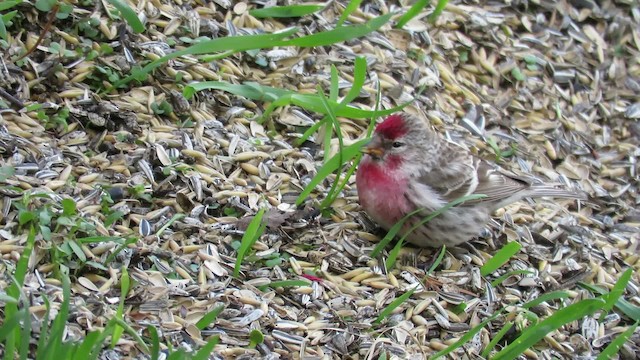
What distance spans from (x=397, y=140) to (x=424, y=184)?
0.82 feet

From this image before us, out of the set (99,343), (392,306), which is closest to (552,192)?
(392,306)

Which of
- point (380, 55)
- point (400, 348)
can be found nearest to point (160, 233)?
point (400, 348)

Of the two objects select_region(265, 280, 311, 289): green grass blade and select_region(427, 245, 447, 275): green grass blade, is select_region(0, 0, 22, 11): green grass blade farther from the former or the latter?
select_region(427, 245, 447, 275): green grass blade

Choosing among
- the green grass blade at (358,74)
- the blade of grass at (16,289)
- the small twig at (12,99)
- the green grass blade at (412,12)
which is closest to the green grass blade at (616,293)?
the green grass blade at (358,74)

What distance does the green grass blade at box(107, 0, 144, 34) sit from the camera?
15.8 ft

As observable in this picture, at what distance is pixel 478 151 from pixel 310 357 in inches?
77.2

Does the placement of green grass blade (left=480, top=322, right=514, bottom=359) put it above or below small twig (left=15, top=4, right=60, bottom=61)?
below

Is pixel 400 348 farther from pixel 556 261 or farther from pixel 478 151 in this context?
pixel 478 151

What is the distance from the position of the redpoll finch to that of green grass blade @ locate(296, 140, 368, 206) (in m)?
0.06

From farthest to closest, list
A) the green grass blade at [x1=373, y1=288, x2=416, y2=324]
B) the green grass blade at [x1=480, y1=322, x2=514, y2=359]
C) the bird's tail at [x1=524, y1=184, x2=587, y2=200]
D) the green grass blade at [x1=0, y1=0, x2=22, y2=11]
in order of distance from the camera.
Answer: the bird's tail at [x1=524, y1=184, x2=587, y2=200] → the green grass blade at [x1=0, y1=0, x2=22, y2=11] → the green grass blade at [x1=480, y1=322, x2=514, y2=359] → the green grass blade at [x1=373, y1=288, x2=416, y2=324]

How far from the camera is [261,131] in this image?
5.05 m

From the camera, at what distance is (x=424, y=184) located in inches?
191

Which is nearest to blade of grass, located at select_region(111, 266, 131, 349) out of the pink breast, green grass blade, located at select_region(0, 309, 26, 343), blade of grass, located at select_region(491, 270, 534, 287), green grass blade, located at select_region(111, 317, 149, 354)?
green grass blade, located at select_region(111, 317, 149, 354)

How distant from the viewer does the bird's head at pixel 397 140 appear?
475 cm
